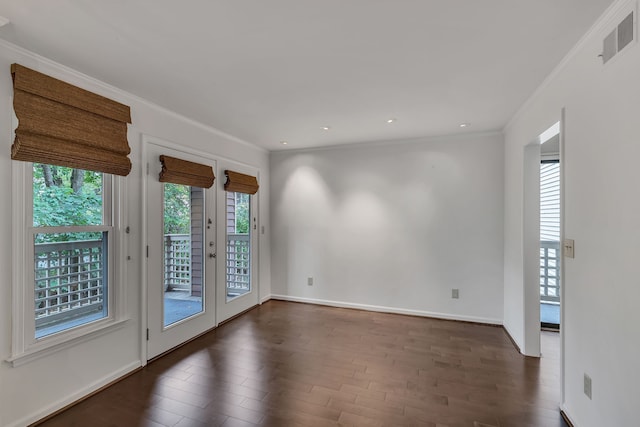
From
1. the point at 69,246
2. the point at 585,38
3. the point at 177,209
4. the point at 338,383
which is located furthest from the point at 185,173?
the point at 585,38

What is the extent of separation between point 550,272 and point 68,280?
5827 millimetres

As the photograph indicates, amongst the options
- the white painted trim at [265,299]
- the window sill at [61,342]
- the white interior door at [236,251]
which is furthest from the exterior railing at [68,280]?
the white painted trim at [265,299]

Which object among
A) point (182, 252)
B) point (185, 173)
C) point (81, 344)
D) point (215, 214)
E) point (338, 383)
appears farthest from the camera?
point (215, 214)

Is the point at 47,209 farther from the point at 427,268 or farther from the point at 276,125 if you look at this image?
the point at 427,268

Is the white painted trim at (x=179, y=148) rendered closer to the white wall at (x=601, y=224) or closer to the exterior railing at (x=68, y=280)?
the exterior railing at (x=68, y=280)

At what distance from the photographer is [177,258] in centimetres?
323

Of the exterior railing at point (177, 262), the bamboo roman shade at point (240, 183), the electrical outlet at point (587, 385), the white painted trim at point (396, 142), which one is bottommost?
the electrical outlet at point (587, 385)

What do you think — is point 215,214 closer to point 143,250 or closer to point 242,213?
point 242,213

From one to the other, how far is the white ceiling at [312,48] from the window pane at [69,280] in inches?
51.7

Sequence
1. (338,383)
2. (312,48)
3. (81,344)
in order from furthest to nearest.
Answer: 1. (338,383)
2. (81,344)
3. (312,48)

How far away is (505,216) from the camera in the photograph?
372cm

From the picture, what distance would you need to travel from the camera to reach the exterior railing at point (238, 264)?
408 cm

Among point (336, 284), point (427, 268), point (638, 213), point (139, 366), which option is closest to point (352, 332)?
point (336, 284)

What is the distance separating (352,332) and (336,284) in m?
1.06
